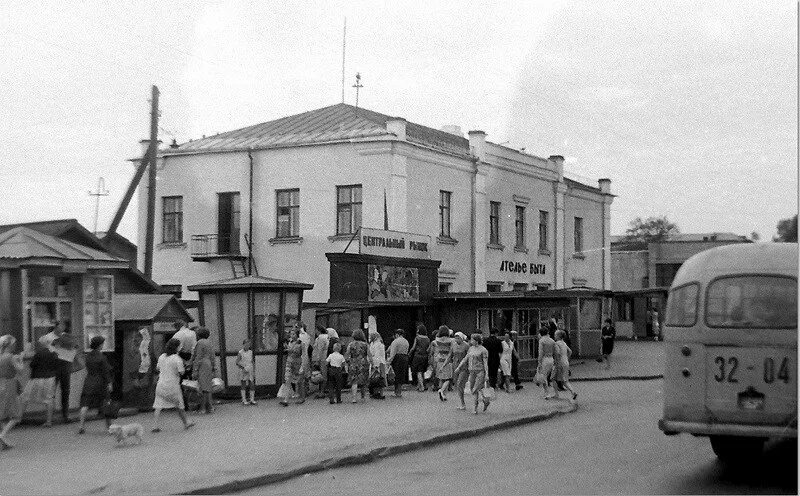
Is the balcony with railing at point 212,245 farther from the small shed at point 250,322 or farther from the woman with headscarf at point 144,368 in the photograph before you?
the woman with headscarf at point 144,368

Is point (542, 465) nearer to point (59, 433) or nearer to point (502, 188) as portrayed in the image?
point (59, 433)

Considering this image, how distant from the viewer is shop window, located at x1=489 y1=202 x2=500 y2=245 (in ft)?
141

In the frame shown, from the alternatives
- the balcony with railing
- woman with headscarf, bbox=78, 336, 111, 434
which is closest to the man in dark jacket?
woman with headscarf, bbox=78, 336, 111, 434

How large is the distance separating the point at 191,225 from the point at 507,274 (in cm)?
1257

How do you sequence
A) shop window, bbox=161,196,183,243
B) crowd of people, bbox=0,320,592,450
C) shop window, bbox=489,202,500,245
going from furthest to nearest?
shop window, bbox=489,202,500,245 → shop window, bbox=161,196,183,243 → crowd of people, bbox=0,320,592,450

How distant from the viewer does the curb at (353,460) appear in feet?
39.1

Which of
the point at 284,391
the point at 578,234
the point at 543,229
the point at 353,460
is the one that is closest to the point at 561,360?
the point at 284,391

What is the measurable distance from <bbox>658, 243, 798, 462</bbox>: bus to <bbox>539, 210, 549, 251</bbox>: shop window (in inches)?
1351

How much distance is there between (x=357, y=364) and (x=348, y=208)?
16.0 m

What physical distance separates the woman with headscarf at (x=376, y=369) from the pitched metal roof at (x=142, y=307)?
4357 mm

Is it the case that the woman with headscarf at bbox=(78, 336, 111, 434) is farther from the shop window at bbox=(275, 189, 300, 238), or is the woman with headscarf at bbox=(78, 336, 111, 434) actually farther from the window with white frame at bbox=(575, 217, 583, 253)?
the window with white frame at bbox=(575, 217, 583, 253)

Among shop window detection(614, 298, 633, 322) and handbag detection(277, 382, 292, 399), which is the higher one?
shop window detection(614, 298, 633, 322)

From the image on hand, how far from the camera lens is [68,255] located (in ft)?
57.8

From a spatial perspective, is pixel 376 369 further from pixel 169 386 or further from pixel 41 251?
pixel 41 251
